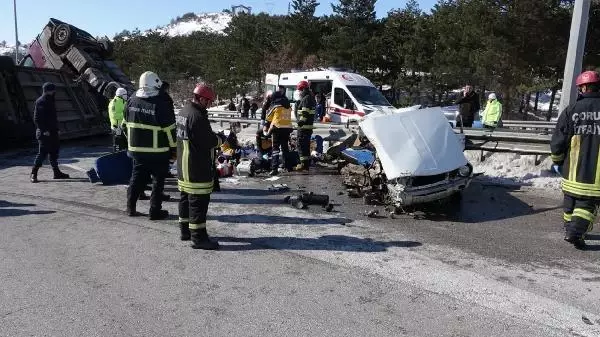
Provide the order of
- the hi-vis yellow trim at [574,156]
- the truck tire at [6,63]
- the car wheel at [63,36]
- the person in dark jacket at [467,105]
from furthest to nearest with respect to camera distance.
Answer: the car wheel at [63,36] → the person in dark jacket at [467,105] → the truck tire at [6,63] → the hi-vis yellow trim at [574,156]

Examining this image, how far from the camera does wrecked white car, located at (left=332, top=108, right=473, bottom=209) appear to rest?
663cm

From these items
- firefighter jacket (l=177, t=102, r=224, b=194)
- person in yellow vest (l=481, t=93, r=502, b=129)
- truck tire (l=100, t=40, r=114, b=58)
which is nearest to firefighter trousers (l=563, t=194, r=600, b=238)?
firefighter jacket (l=177, t=102, r=224, b=194)

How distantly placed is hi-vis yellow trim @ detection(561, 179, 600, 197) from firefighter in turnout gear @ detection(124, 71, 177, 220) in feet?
15.4

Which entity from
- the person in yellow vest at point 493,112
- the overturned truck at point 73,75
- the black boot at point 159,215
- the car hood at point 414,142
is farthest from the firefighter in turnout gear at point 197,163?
the overturned truck at point 73,75

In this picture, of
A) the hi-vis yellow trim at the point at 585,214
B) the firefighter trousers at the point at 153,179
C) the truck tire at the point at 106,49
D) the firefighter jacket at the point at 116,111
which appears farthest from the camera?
the truck tire at the point at 106,49

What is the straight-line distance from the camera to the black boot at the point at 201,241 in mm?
5262

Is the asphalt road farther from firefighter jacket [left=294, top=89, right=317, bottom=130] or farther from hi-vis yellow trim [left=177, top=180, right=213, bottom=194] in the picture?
firefighter jacket [left=294, top=89, right=317, bottom=130]

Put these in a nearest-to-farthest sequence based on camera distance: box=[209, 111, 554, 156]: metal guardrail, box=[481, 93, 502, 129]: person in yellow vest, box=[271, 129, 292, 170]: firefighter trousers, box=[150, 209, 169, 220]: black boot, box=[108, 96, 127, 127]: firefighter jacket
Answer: box=[150, 209, 169, 220]: black boot < box=[209, 111, 554, 156]: metal guardrail < box=[108, 96, 127, 127]: firefighter jacket < box=[271, 129, 292, 170]: firefighter trousers < box=[481, 93, 502, 129]: person in yellow vest

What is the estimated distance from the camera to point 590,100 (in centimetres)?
542

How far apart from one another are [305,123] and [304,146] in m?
0.50

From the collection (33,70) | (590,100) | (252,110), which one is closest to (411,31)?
(252,110)

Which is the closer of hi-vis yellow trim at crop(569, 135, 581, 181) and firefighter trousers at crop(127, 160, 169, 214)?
hi-vis yellow trim at crop(569, 135, 581, 181)

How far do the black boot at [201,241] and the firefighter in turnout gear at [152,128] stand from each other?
135 centimetres

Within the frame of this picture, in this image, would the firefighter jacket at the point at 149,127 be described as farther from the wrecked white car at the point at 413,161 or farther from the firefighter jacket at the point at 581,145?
the firefighter jacket at the point at 581,145
